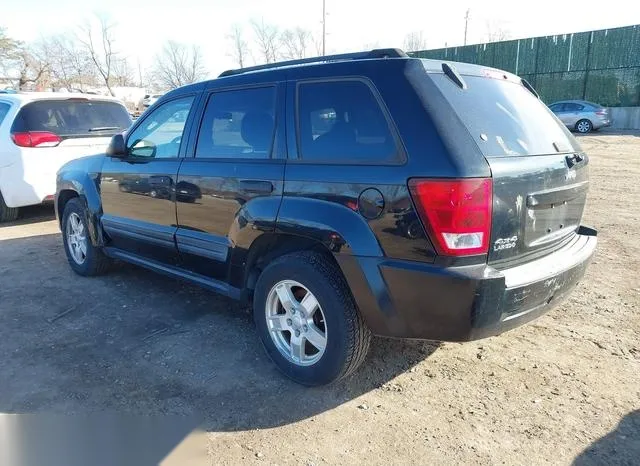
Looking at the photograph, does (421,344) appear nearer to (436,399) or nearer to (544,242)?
(436,399)

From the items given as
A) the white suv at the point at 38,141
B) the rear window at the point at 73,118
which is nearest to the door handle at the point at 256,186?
the white suv at the point at 38,141

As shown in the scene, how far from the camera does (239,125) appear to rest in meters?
3.47

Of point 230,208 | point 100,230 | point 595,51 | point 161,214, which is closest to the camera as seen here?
point 230,208

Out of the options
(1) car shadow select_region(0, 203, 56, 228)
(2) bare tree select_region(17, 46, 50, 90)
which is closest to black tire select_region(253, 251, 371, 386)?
(1) car shadow select_region(0, 203, 56, 228)

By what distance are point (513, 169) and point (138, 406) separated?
2.44 metres

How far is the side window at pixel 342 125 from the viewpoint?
266 cm

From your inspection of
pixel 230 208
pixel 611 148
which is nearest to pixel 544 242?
pixel 230 208

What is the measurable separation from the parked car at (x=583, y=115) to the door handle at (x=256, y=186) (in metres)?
22.3

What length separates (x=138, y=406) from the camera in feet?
9.48

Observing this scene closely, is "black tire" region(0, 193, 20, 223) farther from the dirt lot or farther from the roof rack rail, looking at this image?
the roof rack rail

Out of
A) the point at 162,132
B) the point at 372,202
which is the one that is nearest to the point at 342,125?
the point at 372,202

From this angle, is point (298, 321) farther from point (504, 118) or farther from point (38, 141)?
point (38, 141)

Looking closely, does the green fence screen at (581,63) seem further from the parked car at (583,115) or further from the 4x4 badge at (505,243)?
the 4x4 badge at (505,243)

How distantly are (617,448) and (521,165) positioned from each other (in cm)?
148
